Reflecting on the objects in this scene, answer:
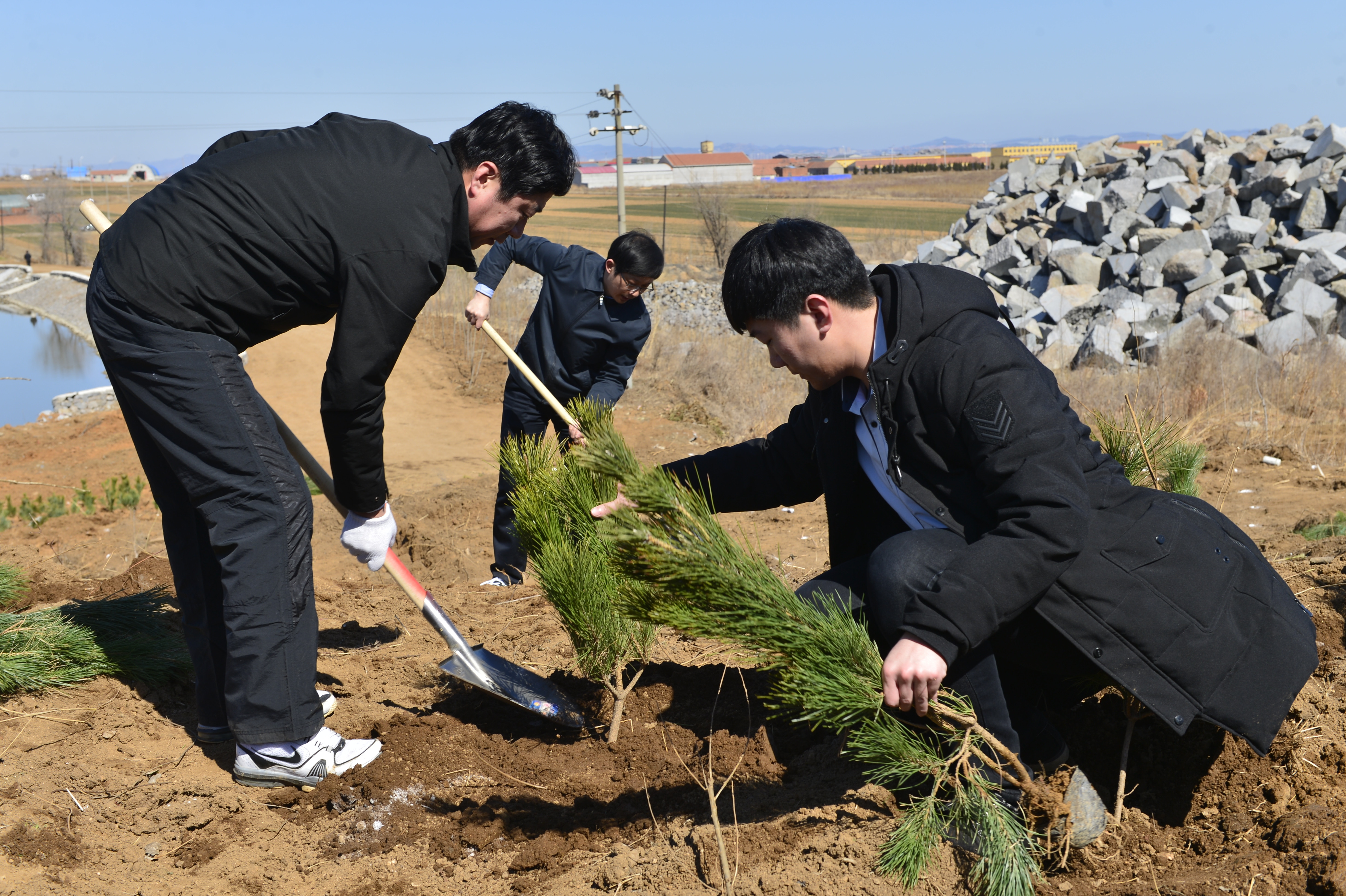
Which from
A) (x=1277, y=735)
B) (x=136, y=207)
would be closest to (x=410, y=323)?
(x=136, y=207)

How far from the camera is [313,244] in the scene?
2.12 m

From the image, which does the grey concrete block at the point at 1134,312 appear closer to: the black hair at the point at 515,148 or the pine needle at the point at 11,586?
the black hair at the point at 515,148

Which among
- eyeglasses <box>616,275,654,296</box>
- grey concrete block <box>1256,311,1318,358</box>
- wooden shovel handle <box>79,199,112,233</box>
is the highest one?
wooden shovel handle <box>79,199,112,233</box>

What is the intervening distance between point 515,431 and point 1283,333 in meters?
7.31

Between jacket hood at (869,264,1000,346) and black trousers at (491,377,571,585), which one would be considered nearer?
jacket hood at (869,264,1000,346)

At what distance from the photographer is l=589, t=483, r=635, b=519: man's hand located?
1.76m

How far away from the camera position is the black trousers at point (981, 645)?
1.81 metres

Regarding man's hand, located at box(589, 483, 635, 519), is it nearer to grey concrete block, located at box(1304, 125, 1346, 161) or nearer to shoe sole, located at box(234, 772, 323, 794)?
shoe sole, located at box(234, 772, 323, 794)

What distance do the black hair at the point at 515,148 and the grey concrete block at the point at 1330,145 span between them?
11.9 meters

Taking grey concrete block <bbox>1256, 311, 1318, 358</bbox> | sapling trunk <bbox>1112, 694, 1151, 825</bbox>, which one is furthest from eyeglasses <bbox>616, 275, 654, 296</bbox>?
grey concrete block <bbox>1256, 311, 1318, 358</bbox>

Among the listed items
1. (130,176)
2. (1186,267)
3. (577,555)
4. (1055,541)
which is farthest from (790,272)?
(130,176)

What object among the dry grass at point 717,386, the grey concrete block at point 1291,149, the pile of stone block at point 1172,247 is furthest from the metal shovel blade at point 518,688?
the grey concrete block at point 1291,149

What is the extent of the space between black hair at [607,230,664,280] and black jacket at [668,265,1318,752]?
227 centimetres

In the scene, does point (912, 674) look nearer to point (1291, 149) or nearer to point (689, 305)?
point (1291, 149)
